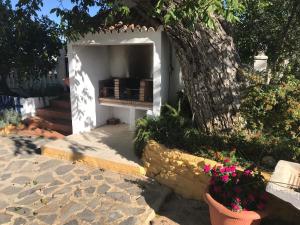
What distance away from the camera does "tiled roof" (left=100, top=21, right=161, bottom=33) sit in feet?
23.3

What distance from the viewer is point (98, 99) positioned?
952 centimetres

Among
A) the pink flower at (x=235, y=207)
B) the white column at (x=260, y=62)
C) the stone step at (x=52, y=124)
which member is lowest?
the pink flower at (x=235, y=207)

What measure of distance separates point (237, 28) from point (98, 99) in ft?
16.4

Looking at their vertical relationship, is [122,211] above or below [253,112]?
below

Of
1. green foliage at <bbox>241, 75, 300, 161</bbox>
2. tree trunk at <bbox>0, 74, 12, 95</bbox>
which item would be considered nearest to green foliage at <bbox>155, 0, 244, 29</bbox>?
green foliage at <bbox>241, 75, 300, 161</bbox>

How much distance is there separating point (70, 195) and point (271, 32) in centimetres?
745

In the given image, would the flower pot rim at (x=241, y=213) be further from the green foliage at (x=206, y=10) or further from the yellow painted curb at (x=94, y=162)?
the green foliage at (x=206, y=10)

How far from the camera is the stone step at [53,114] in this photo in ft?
34.2

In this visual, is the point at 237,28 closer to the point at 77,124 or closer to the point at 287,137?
the point at 287,137

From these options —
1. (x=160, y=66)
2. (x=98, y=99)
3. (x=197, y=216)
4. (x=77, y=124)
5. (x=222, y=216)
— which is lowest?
(x=197, y=216)

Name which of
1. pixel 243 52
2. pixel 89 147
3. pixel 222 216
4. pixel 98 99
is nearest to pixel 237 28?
pixel 243 52

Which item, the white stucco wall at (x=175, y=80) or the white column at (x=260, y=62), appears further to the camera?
the white column at (x=260, y=62)

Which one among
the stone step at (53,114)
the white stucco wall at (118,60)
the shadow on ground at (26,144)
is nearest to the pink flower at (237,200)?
the shadow on ground at (26,144)

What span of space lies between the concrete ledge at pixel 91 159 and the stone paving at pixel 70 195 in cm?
17
